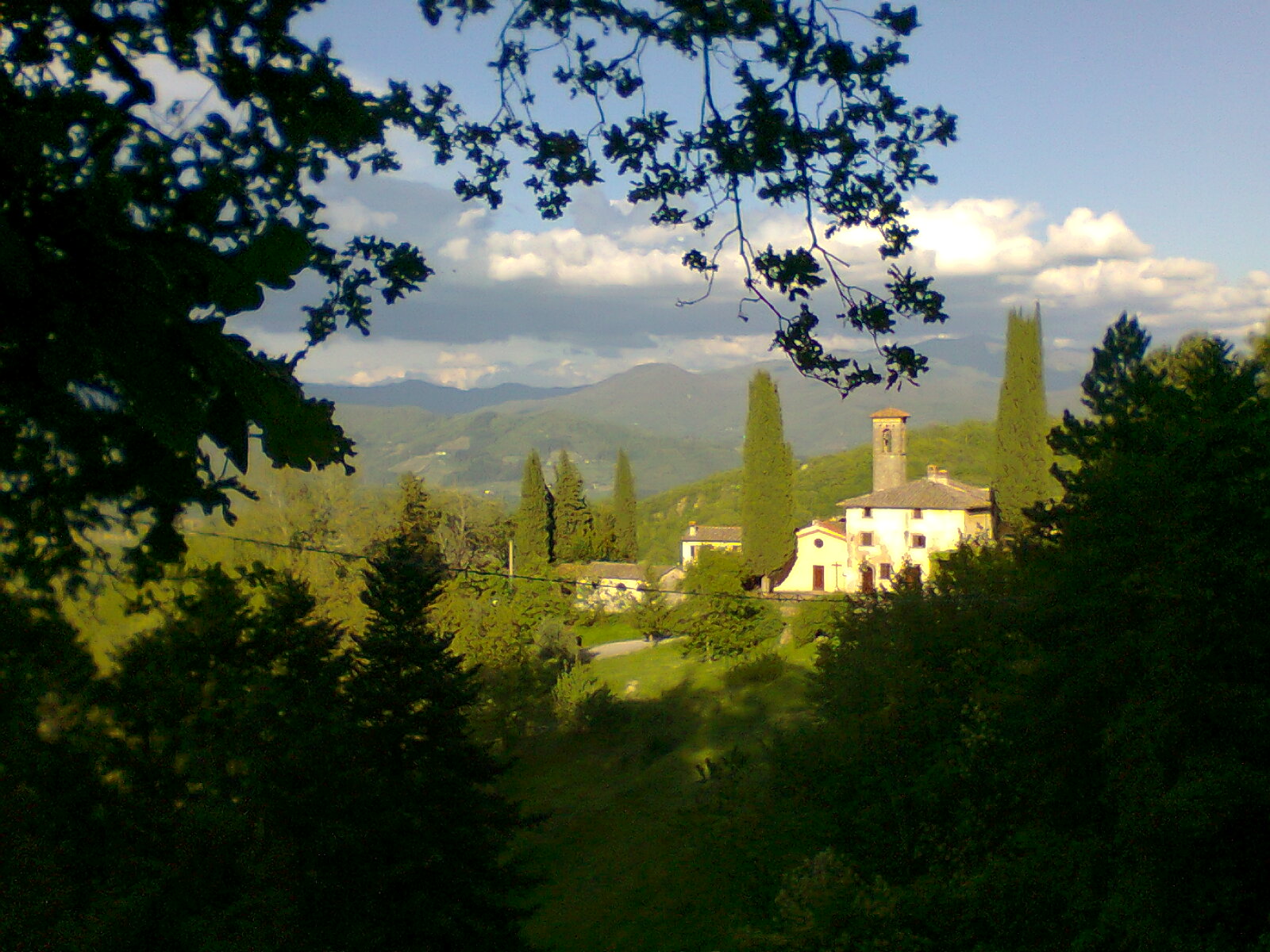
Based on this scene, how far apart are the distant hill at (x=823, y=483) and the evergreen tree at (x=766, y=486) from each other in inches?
1870

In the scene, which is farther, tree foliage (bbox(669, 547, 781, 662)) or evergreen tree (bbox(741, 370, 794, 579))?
evergreen tree (bbox(741, 370, 794, 579))

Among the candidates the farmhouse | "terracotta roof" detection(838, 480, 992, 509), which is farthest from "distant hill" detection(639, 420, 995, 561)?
"terracotta roof" detection(838, 480, 992, 509)

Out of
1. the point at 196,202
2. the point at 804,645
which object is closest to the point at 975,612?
the point at 196,202

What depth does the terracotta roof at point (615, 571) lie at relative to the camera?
54.9 meters

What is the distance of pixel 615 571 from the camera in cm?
5878

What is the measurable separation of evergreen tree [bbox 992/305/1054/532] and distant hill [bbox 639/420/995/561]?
56.7 meters

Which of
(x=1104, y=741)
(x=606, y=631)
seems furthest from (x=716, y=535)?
(x=1104, y=741)

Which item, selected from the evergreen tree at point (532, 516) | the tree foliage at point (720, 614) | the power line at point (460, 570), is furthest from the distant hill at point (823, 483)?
the tree foliage at point (720, 614)

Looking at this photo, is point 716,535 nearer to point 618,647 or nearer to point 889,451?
point 889,451

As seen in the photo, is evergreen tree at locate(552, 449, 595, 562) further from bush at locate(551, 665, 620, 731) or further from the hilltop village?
bush at locate(551, 665, 620, 731)

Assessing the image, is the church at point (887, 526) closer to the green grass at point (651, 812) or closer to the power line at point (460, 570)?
the power line at point (460, 570)

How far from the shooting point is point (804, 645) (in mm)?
37500

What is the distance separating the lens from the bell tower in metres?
51.8

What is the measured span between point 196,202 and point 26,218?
31 centimetres
